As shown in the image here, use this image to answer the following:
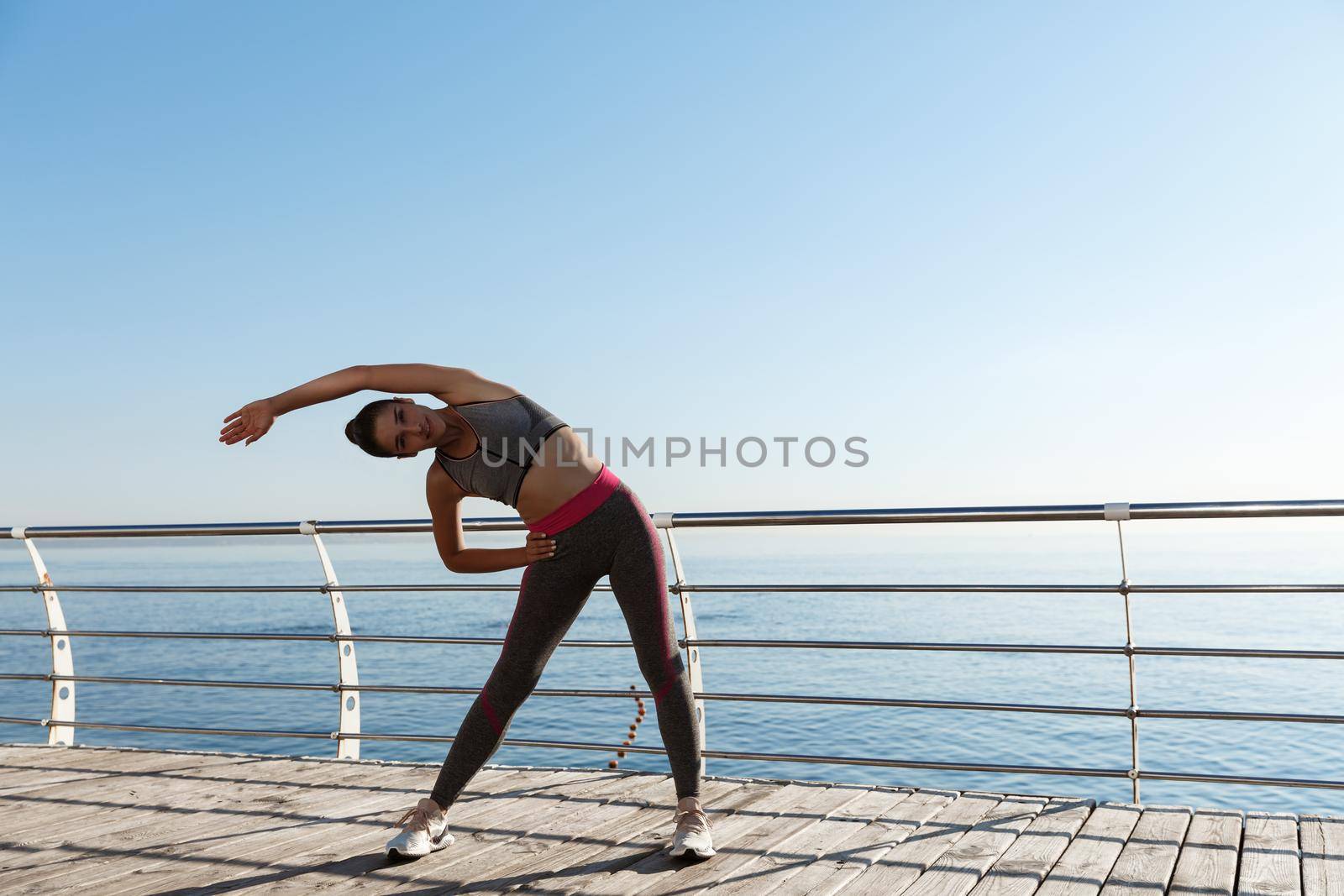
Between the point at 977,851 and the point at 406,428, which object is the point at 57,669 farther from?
the point at 977,851

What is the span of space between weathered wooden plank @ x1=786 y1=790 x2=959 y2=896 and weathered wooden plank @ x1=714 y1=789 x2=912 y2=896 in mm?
24

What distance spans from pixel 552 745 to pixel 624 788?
453 mm

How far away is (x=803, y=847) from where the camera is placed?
9.25 ft

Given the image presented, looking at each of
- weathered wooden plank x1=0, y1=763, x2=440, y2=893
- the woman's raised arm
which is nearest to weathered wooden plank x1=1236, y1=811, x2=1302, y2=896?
the woman's raised arm

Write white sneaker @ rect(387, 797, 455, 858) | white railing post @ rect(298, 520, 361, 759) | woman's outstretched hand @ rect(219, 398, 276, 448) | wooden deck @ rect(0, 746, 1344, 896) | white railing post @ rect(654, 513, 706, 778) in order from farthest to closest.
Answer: white railing post @ rect(298, 520, 361, 759), white railing post @ rect(654, 513, 706, 778), white sneaker @ rect(387, 797, 455, 858), wooden deck @ rect(0, 746, 1344, 896), woman's outstretched hand @ rect(219, 398, 276, 448)

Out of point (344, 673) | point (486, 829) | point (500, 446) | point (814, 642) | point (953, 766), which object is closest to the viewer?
point (500, 446)

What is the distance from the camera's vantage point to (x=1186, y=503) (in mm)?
3031

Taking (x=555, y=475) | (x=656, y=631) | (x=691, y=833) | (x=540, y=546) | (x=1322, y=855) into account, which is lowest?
(x=1322, y=855)

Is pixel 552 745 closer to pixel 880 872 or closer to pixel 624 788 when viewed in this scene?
pixel 624 788

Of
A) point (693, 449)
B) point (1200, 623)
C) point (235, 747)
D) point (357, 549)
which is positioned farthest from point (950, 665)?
point (357, 549)

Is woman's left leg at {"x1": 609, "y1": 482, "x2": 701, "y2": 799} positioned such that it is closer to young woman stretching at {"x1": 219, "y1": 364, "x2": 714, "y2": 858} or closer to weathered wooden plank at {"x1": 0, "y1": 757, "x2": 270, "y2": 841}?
young woman stretching at {"x1": 219, "y1": 364, "x2": 714, "y2": 858}

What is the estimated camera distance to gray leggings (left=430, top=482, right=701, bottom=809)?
2.64 m

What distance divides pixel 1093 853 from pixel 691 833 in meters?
1.05

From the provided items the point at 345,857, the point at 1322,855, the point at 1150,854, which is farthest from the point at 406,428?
the point at 1322,855
